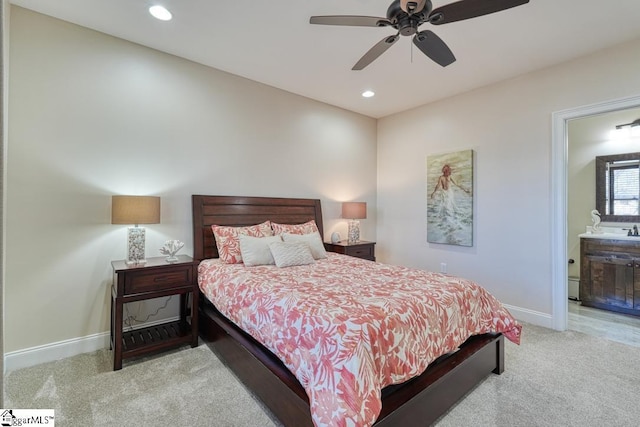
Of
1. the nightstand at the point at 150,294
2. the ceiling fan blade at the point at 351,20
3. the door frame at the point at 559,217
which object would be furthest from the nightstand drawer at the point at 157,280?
the door frame at the point at 559,217

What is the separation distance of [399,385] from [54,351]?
9.36 feet

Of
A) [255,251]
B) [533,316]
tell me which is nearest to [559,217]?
[533,316]

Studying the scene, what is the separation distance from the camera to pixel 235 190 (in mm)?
3623

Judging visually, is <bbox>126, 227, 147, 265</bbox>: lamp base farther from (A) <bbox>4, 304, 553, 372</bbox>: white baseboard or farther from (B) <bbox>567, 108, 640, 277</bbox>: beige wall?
(B) <bbox>567, 108, 640, 277</bbox>: beige wall

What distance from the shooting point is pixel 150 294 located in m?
2.56

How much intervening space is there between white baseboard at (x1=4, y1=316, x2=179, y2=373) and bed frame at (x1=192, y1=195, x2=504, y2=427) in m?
0.90

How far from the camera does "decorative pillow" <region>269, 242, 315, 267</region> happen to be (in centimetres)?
296

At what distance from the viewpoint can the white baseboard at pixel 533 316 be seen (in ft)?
10.8

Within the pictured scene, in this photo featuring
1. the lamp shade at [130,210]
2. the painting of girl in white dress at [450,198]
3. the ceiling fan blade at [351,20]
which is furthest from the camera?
the painting of girl in white dress at [450,198]

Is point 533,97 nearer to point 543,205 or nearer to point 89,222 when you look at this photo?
point 543,205

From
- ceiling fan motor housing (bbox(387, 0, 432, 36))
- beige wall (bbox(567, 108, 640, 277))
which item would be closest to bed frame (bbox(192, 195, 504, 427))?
ceiling fan motor housing (bbox(387, 0, 432, 36))

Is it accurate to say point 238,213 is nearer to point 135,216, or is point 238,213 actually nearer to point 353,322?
point 135,216

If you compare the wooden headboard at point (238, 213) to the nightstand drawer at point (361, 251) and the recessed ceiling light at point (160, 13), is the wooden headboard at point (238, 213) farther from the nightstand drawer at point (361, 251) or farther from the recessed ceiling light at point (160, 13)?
the recessed ceiling light at point (160, 13)

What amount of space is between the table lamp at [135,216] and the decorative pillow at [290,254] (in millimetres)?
1123
